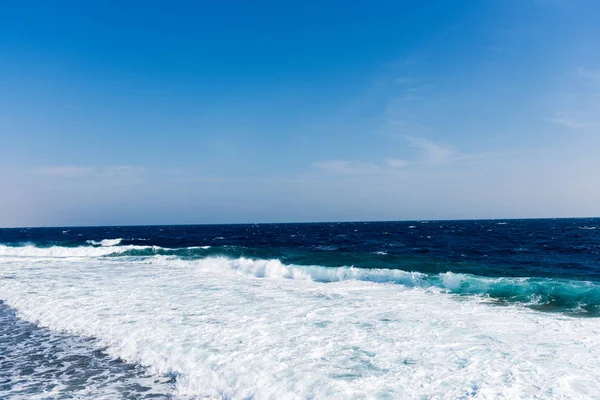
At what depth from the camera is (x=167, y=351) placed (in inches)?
305

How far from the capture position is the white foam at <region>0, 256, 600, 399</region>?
19.9 feet

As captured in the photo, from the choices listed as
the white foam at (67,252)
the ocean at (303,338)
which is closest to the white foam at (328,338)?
the ocean at (303,338)

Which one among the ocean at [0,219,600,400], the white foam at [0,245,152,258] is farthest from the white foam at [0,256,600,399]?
the white foam at [0,245,152,258]

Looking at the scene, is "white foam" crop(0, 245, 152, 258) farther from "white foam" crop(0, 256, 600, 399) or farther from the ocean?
"white foam" crop(0, 256, 600, 399)

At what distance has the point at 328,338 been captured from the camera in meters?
8.44

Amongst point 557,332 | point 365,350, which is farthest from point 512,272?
point 365,350

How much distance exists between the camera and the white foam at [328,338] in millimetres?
6055

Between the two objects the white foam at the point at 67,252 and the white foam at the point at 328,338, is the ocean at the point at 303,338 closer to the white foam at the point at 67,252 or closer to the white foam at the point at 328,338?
the white foam at the point at 328,338

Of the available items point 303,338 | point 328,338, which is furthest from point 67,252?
point 328,338

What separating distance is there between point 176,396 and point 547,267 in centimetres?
2142

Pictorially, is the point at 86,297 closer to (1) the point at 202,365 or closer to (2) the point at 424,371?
(1) the point at 202,365

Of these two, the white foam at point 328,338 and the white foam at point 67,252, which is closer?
the white foam at point 328,338

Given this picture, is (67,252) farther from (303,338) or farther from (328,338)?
(328,338)

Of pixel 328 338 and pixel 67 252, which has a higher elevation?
pixel 328 338
